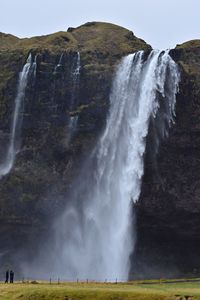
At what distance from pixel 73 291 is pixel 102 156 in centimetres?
4419

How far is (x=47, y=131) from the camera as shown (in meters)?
91.6

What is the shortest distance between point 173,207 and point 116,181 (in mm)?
8779

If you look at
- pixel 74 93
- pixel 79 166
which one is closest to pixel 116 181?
pixel 79 166

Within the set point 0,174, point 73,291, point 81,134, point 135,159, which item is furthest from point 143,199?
point 73,291

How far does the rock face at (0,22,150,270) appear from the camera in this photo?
3504 inches

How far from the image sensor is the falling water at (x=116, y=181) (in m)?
86.2

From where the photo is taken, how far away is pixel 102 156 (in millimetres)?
90875

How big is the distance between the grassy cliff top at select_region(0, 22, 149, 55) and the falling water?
788 cm

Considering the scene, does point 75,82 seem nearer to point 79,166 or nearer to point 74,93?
point 74,93

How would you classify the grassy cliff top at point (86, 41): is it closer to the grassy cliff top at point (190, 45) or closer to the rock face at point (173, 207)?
the grassy cliff top at point (190, 45)

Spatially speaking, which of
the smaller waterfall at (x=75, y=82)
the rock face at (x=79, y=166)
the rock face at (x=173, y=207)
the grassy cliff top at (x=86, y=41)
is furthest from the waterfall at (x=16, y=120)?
the rock face at (x=173, y=207)

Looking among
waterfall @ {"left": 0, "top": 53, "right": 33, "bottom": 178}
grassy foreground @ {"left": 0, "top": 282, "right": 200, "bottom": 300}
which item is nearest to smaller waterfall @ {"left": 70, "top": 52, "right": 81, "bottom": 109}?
waterfall @ {"left": 0, "top": 53, "right": 33, "bottom": 178}

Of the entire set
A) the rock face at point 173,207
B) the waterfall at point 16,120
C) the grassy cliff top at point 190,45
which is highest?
the grassy cliff top at point 190,45

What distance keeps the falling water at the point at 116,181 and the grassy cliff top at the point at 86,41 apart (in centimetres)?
788
